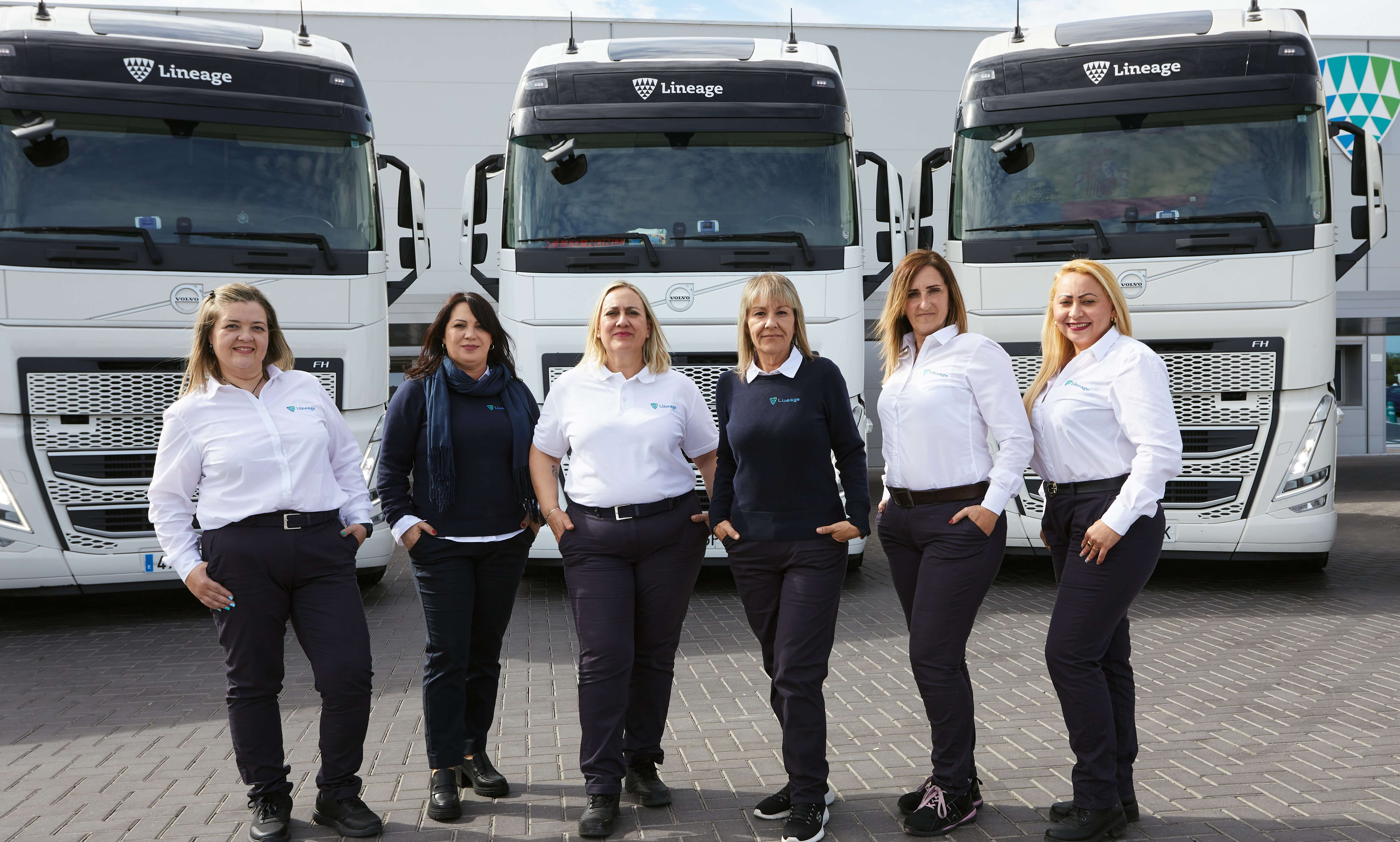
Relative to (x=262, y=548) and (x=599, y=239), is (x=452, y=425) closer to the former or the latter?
(x=262, y=548)

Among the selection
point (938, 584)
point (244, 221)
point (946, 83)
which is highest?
point (946, 83)

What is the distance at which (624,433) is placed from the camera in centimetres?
388

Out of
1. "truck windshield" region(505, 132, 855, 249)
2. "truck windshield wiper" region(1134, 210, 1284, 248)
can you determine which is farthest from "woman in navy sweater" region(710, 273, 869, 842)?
"truck windshield wiper" region(1134, 210, 1284, 248)

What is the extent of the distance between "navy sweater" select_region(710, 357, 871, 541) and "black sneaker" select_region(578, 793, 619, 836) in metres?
0.95

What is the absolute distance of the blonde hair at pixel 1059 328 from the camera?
12.2ft

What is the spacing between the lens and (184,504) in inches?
148

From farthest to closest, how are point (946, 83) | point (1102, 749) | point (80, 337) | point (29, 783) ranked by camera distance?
point (946, 83), point (80, 337), point (29, 783), point (1102, 749)

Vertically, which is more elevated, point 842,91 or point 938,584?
point 842,91

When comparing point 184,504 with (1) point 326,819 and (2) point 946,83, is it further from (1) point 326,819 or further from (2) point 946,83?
(2) point 946,83

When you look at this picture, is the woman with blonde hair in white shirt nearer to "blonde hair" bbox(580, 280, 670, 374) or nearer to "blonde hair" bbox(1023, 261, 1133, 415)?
"blonde hair" bbox(580, 280, 670, 374)

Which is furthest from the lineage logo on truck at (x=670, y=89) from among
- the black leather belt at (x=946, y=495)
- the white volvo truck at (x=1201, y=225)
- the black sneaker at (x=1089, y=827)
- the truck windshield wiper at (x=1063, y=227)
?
the black sneaker at (x=1089, y=827)

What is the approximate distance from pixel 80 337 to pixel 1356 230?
27.1 ft

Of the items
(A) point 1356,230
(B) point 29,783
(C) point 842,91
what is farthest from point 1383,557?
(B) point 29,783

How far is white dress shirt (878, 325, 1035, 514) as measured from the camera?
367 cm
